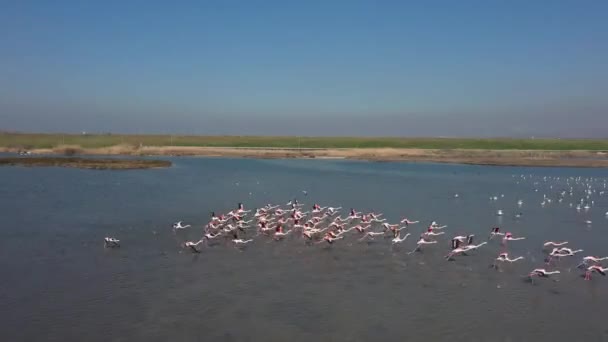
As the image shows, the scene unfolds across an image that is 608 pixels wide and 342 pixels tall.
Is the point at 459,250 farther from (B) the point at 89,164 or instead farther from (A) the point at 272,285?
(B) the point at 89,164

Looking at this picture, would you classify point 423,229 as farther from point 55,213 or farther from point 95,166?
point 95,166

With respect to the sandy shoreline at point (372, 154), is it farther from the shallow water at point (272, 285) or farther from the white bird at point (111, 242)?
the white bird at point (111, 242)

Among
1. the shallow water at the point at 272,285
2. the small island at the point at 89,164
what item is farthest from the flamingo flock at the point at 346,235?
the small island at the point at 89,164

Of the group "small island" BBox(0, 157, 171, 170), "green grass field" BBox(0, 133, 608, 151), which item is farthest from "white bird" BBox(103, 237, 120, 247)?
"green grass field" BBox(0, 133, 608, 151)

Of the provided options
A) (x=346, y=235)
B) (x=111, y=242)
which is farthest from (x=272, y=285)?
(x=346, y=235)

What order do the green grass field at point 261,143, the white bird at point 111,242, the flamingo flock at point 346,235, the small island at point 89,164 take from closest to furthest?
the flamingo flock at point 346,235, the white bird at point 111,242, the small island at point 89,164, the green grass field at point 261,143

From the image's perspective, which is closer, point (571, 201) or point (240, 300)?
point (240, 300)

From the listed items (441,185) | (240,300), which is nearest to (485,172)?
(441,185)

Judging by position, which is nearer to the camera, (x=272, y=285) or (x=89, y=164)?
(x=272, y=285)
